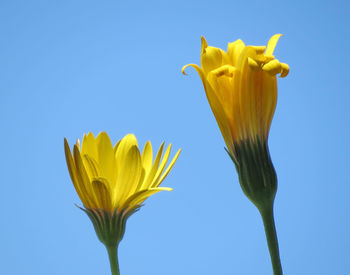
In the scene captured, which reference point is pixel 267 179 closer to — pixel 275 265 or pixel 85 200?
pixel 275 265

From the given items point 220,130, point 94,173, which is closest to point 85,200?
point 94,173

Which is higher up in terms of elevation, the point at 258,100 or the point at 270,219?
the point at 258,100

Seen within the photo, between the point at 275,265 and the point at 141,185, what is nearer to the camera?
the point at 275,265

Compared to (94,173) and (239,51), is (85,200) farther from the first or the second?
(239,51)

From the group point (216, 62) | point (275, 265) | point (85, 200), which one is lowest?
point (275, 265)

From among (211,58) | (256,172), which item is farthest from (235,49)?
(256,172)

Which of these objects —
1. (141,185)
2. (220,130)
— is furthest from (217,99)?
(141,185)
